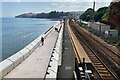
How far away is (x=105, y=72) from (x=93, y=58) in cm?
648

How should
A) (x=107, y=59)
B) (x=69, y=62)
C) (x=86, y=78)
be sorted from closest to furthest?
(x=86, y=78) < (x=69, y=62) < (x=107, y=59)

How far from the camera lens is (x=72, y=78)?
→ 612 inches

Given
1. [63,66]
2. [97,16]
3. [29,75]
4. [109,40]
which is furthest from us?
[97,16]

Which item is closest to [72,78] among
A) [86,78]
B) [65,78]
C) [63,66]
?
[65,78]

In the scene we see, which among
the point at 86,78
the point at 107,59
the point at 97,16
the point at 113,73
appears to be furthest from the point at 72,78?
the point at 97,16

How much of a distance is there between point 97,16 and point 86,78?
97.4 m

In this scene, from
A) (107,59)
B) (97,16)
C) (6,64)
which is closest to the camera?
(6,64)

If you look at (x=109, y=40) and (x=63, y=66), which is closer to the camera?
(x=63, y=66)

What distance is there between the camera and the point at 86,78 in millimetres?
13398

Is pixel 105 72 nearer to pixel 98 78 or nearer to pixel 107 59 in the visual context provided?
pixel 98 78

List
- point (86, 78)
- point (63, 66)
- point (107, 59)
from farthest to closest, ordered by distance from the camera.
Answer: point (107, 59) → point (63, 66) → point (86, 78)

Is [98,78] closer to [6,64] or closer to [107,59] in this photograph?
[6,64]

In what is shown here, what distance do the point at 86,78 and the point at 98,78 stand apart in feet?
13.7

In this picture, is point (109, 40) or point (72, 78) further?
point (109, 40)
